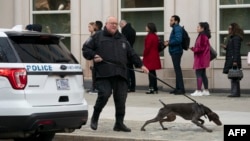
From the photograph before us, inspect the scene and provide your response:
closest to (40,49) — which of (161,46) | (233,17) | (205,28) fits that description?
(205,28)

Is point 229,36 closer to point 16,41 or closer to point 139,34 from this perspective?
point 139,34

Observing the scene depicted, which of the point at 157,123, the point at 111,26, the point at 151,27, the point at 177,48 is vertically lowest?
the point at 157,123

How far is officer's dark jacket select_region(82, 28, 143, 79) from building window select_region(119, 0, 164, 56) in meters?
7.98

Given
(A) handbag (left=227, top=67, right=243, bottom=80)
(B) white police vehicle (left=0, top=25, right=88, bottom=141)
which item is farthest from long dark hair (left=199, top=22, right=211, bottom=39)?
(B) white police vehicle (left=0, top=25, right=88, bottom=141)

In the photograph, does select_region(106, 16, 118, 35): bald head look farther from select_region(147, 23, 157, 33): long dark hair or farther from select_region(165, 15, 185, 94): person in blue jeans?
select_region(147, 23, 157, 33): long dark hair

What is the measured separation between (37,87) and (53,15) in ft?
38.4

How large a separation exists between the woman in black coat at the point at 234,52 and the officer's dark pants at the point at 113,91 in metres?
6.00

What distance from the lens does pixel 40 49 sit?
8.65 m

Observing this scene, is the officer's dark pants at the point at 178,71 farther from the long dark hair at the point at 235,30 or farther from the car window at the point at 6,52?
the car window at the point at 6,52

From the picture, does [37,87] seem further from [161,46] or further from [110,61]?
[161,46]

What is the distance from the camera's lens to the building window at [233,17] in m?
17.1

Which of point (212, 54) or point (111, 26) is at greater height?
point (111, 26)

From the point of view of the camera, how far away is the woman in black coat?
15.6 m

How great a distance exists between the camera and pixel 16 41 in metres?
8.40
